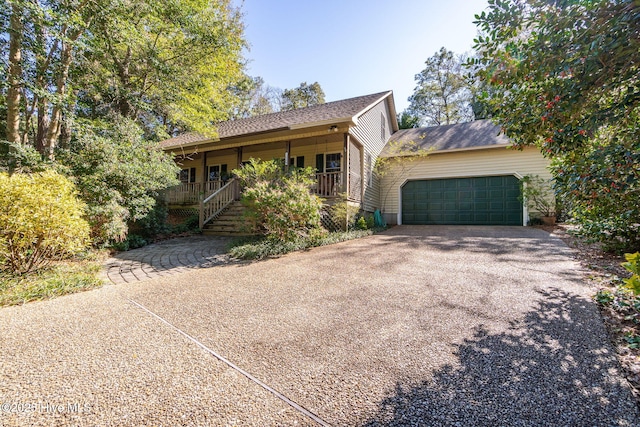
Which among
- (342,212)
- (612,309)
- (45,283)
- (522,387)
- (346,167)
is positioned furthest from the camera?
(346,167)

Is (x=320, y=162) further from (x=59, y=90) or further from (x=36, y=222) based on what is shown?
(x=36, y=222)

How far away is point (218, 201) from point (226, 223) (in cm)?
125

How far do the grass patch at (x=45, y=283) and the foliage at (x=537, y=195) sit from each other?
13748 millimetres

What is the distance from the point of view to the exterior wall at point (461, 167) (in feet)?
36.6

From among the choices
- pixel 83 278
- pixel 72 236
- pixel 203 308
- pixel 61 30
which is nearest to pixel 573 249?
pixel 203 308

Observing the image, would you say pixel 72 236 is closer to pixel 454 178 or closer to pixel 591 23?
pixel 591 23

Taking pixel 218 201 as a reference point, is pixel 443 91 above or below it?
above

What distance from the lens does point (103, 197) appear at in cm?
646

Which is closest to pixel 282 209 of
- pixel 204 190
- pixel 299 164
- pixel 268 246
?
pixel 268 246

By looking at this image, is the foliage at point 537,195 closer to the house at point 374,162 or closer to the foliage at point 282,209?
the house at point 374,162

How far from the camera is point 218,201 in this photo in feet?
34.1

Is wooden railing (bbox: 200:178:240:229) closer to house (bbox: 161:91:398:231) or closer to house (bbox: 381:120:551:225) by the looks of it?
house (bbox: 161:91:398:231)

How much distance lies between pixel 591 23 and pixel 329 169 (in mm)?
9893

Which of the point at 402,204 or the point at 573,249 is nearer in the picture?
the point at 573,249
